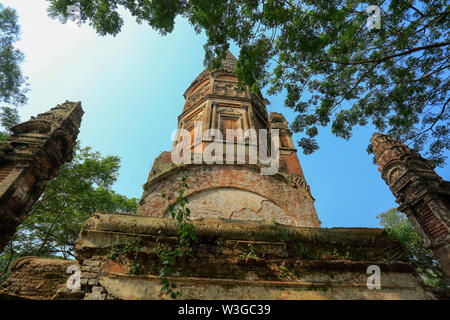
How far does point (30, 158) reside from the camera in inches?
236

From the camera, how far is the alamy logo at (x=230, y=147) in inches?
325

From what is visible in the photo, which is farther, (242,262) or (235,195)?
(235,195)

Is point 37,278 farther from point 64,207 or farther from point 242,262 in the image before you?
point 64,207

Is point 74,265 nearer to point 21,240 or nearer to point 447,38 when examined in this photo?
point 447,38

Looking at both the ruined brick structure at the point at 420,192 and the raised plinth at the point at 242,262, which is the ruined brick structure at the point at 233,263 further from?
the ruined brick structure at the point at 420,192

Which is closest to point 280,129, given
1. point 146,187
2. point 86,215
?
point 146,187

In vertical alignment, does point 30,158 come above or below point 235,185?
below

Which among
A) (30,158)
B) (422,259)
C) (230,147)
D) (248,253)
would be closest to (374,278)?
(248,253)

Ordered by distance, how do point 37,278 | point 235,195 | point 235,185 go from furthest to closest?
point 235,185
point 235,195
point 37,278

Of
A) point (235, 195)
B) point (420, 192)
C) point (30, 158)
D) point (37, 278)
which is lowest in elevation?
point (37, 278)

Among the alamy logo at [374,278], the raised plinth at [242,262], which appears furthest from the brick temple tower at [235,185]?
the alamy logo at [374,278]

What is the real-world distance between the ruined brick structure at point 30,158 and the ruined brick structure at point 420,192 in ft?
38.6

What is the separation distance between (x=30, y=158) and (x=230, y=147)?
631 centimetres

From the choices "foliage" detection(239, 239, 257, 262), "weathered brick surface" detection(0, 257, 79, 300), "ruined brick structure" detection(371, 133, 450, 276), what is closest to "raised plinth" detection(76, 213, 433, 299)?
"foliage" detection(239, 239, 257, 262)
